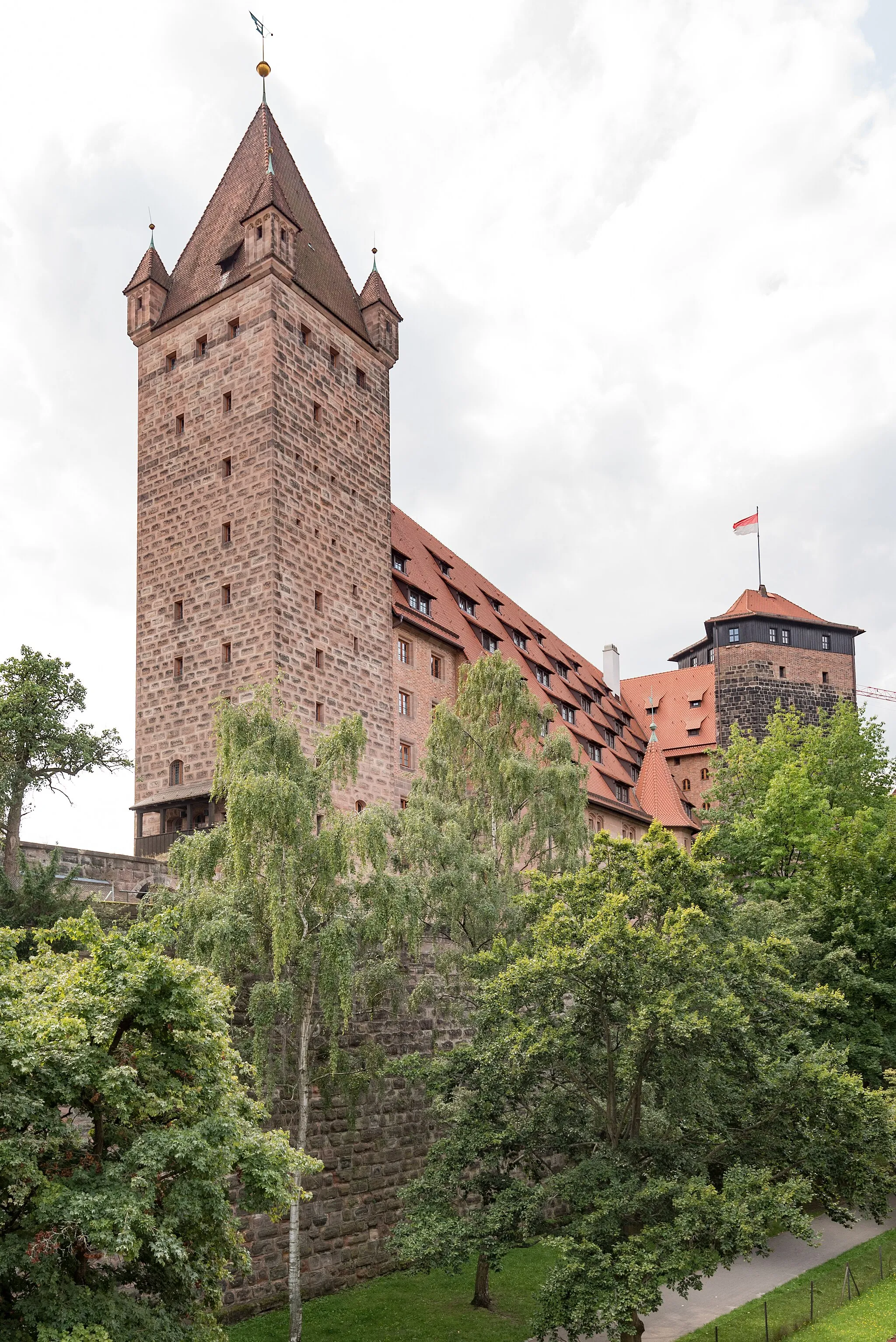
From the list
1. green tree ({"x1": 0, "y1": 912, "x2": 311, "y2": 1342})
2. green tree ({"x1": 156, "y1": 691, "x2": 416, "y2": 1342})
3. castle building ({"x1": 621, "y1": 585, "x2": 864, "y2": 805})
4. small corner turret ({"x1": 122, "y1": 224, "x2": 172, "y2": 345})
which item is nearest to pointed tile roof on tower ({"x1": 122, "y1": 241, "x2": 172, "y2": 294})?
small corner turret ({"x1": 122, "y1": 224, "x2": 172, "y2": 345})

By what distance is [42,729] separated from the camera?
22.6 meters

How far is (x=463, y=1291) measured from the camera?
18656 millimetres

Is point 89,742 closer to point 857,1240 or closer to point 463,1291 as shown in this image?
point 463,1291

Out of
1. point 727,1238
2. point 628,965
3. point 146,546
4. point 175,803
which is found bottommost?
point 727,1238

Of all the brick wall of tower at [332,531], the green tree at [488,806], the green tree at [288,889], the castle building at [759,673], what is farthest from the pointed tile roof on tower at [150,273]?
the castle building at [759,673]

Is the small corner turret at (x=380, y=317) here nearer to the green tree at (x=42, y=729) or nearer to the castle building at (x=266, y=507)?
the castle building at (x=266, y=507)

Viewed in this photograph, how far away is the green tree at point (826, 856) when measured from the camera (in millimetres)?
23422

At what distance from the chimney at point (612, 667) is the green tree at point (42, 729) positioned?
39203 millimetres

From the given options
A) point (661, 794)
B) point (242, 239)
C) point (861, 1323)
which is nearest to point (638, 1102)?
point (861, 1323)

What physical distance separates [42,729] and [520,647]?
23.8 meters

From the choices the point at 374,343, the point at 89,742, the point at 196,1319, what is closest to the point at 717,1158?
the point at 196,1319

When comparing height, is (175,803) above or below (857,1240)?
above

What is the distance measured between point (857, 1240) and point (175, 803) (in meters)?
16.8

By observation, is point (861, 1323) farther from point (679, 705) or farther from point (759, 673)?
point (679, 705)
